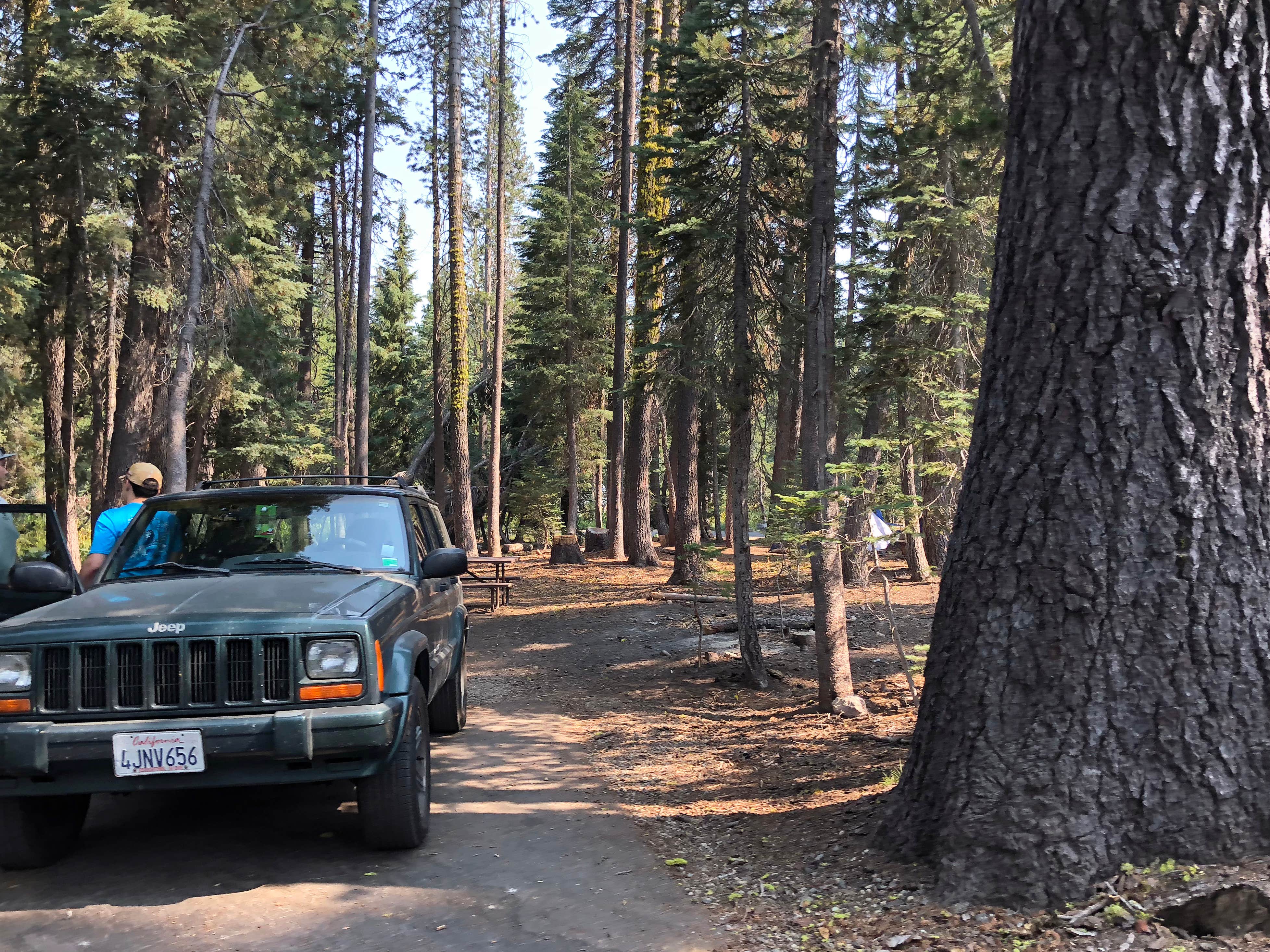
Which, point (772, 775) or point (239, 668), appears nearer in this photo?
point (239, 668)

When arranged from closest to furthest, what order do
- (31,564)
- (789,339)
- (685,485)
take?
(31,564) → (789,339) → (685,485)

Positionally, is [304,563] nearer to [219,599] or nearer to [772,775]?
[219,599]

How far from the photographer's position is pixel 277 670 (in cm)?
459

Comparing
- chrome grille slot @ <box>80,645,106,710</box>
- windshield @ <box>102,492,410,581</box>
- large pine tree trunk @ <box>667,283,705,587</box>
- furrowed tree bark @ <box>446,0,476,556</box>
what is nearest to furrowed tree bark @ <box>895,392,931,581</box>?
large pine tree trunk @ <box>667,283,705,587</box>

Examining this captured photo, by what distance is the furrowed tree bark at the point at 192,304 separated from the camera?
14.7 m

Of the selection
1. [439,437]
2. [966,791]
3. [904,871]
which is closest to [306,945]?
[904,871]

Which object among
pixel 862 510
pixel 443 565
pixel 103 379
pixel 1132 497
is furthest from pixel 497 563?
pixel 1132 497

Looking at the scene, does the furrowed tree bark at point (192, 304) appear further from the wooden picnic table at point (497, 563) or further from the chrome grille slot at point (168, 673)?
the chrome grille slot at point (168, 673)

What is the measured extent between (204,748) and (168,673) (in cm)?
44

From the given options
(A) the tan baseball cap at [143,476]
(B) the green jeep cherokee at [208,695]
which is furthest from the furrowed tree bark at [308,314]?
(B) the green jeep cherokee at [208,695]

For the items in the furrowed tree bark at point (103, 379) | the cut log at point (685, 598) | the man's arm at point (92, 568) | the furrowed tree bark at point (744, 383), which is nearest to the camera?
the man's arm at point (92, 568)

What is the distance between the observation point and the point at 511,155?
50.0 m

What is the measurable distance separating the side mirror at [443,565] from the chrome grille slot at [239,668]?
1597 millimetres

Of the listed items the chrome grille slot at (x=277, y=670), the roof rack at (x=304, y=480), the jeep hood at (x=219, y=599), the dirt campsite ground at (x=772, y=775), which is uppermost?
the roof rack at (x=304, y=480)
